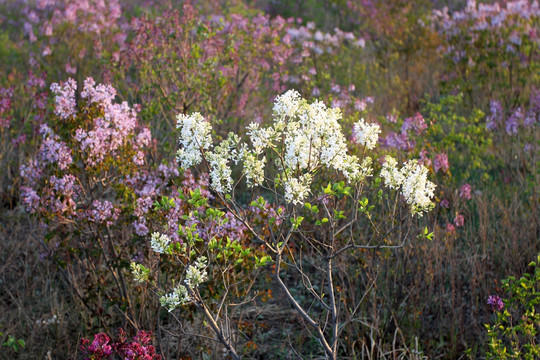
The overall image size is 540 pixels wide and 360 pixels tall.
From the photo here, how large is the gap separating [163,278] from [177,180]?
1.05 meters

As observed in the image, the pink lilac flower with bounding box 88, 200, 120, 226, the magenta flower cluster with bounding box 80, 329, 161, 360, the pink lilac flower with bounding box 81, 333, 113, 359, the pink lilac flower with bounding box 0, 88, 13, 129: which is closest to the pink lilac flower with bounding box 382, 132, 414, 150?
the pink lilac flower with bounding box 88, 200, 120, 226

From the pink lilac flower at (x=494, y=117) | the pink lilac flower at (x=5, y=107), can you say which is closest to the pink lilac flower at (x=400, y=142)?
the pink lilac flower at (x=494, y=117)

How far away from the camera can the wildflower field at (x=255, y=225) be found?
2514mm

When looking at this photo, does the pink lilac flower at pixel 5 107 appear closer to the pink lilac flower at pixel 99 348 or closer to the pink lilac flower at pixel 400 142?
the pink lilac flower at pixel 99 348

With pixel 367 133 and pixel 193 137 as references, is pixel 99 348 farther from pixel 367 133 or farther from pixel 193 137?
pixel 367 133

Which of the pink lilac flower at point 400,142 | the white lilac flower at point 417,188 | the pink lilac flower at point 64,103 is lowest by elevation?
the pink lilac flower at point 400,142

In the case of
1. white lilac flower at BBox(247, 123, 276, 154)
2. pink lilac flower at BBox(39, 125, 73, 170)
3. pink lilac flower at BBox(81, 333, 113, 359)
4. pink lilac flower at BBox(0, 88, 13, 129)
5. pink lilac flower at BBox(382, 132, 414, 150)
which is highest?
white lilac flower at BBox(247, 123, 276, 154)

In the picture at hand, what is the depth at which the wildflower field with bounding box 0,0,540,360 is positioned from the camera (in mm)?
2514

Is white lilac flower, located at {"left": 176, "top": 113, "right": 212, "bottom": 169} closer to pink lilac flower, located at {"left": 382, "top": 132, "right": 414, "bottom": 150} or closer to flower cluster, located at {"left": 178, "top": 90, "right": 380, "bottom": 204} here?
flower cluster, located at {"left": 178, "top": 90, "right": 380, "bottom": 204}

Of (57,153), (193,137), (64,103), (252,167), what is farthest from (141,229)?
(252,167)

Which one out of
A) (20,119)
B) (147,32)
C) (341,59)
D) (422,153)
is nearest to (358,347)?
(422,153)

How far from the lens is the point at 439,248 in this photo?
3.95 metres

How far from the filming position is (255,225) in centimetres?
371

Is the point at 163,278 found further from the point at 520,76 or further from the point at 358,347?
the point at 520,76
